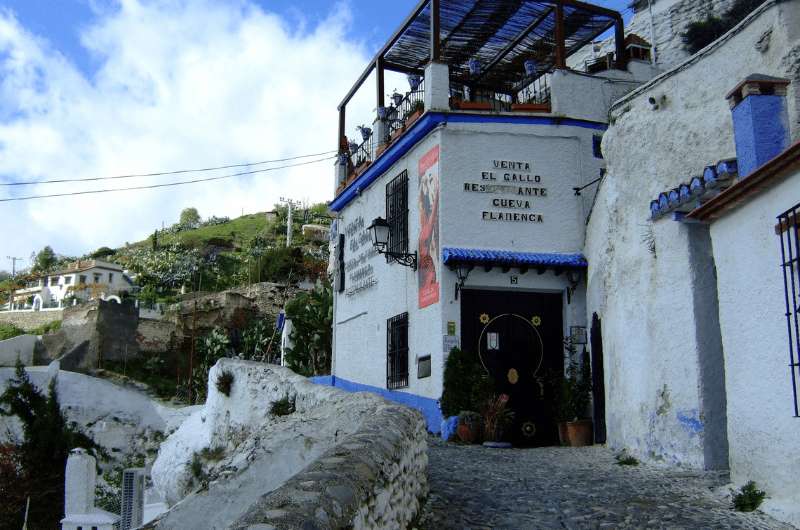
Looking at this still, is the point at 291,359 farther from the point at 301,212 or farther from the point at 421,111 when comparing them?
the point at 301,212

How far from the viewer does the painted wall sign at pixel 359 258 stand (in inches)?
655

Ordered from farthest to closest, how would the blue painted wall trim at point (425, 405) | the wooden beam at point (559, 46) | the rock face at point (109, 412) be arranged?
the rock face at point (109, 412) < the wooden beam at point (559, 46) < the blue painted wall trim at point (425, 405)

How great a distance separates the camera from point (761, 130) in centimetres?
748

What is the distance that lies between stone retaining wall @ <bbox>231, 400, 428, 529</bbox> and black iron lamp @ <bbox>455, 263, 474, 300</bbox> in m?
6.00

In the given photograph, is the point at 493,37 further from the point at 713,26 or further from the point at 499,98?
the point at 713,26

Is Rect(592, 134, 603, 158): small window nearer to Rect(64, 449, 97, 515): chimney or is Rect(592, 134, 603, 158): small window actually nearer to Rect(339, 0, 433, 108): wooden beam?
Rect(339, 0, 433, 108): wooden beam

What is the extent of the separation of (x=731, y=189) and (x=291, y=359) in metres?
17.5

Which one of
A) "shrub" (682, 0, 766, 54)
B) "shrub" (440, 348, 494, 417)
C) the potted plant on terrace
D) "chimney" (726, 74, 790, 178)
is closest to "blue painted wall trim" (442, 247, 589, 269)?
"shrub" (440, 348, 494, 417)

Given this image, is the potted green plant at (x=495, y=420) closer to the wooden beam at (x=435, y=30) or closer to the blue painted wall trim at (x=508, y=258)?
the blue painted wall trim at (x=508, y=258)

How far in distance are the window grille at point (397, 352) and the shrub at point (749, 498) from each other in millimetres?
8050

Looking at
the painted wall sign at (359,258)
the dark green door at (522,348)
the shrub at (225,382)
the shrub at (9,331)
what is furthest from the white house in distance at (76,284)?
the dark green door at (522,348)

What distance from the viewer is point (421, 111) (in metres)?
14.5

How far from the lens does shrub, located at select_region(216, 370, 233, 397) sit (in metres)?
14.3

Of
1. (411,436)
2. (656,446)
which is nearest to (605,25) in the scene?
(656,446)
